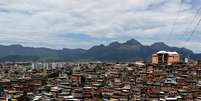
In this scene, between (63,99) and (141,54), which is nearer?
(63,99)

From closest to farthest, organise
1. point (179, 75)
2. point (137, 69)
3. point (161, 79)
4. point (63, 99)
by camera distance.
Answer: point (63, 99)
point (161, 79)
point (179, 75)
point (137, 69)

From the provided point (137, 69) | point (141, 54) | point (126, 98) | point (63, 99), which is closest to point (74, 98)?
point (63, 99)

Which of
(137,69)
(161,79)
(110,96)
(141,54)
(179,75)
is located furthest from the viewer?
(141,54)

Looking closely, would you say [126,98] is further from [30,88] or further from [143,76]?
Result: [30,88]

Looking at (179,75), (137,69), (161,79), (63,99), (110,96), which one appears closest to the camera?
(63,99)

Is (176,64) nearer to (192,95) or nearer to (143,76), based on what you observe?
(143,76)

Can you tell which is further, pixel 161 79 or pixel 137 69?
pixel 137 69

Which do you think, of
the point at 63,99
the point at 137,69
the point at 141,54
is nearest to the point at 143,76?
the point at 137,69

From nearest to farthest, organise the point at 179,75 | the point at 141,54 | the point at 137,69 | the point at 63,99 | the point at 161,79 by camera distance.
Result: the point at 63,99, the point at 161,79, the point at 179,75, the point at 137,69, the point at 141,54
